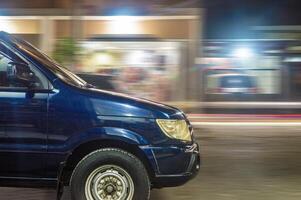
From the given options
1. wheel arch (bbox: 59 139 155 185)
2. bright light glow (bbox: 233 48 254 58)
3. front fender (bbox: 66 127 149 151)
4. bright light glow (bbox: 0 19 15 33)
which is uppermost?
bright light glow (bbox: 0 19 15 33)

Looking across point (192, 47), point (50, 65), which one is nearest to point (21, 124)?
point (50, 65)

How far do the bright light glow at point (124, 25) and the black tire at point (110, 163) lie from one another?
30.3ft

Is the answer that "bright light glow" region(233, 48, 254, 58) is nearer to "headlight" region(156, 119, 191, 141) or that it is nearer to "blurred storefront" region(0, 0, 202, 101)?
"blurred storefront" region(0, 0, 202, 101)

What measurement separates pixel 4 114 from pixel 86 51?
29.4 ft

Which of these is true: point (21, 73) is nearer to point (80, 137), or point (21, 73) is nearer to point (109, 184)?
point (80, 137)

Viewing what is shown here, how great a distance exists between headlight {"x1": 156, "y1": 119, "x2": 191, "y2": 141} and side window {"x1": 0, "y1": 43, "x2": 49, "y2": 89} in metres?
1.11

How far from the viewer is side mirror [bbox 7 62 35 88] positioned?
5.66m

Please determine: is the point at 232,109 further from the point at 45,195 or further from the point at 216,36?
the point at 45,195

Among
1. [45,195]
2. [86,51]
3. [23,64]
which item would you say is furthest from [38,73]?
[86,51]

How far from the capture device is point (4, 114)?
18.5 ft

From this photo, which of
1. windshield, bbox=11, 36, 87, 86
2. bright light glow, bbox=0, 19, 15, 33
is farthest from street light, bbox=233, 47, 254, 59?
windshield, bbox=11, 36, 87, 86

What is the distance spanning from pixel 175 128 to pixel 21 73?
1475 millimetres

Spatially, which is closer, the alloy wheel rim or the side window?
the side window

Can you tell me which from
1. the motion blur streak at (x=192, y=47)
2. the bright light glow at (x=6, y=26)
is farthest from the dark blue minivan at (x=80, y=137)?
the bright light glow at (x=6, y=26)
